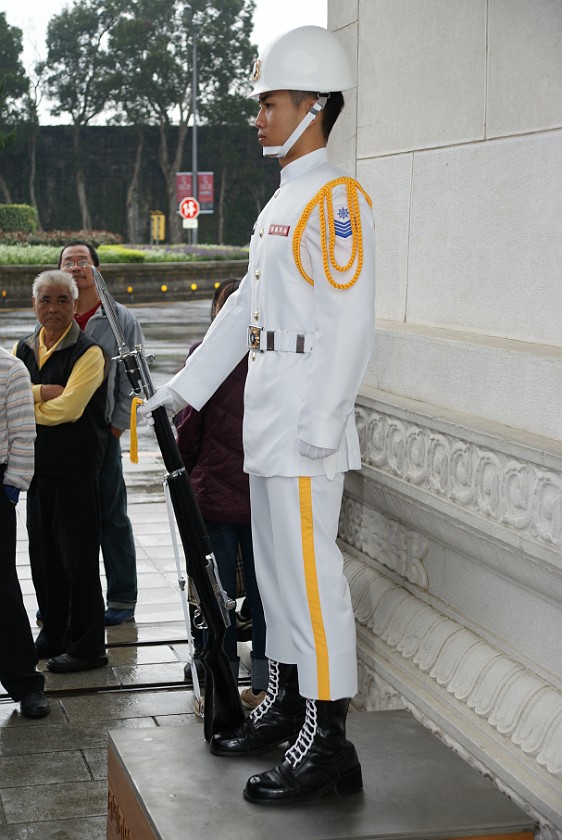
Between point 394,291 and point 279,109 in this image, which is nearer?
point 279,109

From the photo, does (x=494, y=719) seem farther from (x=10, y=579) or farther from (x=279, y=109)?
(x=10, y=579)

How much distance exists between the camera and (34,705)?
4113mm

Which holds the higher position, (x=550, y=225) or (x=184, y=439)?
(x=550, y=225)

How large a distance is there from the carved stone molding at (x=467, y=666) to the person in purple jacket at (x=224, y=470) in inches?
24.0

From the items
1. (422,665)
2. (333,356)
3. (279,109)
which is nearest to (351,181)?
(279,109)

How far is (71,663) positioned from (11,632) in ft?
1.75

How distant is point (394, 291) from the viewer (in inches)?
140

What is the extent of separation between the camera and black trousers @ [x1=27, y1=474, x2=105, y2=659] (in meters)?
4.65

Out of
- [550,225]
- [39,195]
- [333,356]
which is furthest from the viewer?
[39,195]

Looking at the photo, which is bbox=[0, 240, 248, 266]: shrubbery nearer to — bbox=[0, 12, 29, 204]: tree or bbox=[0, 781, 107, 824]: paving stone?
bbox=[0, 12, 29, 204]: tree

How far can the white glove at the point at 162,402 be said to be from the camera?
2887 millimetres

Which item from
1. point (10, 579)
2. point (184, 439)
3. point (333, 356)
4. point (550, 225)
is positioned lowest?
point (10, 579)

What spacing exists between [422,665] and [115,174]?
163 ft

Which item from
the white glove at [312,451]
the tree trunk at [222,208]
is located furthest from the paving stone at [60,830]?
the tree trunk at [222,208]
